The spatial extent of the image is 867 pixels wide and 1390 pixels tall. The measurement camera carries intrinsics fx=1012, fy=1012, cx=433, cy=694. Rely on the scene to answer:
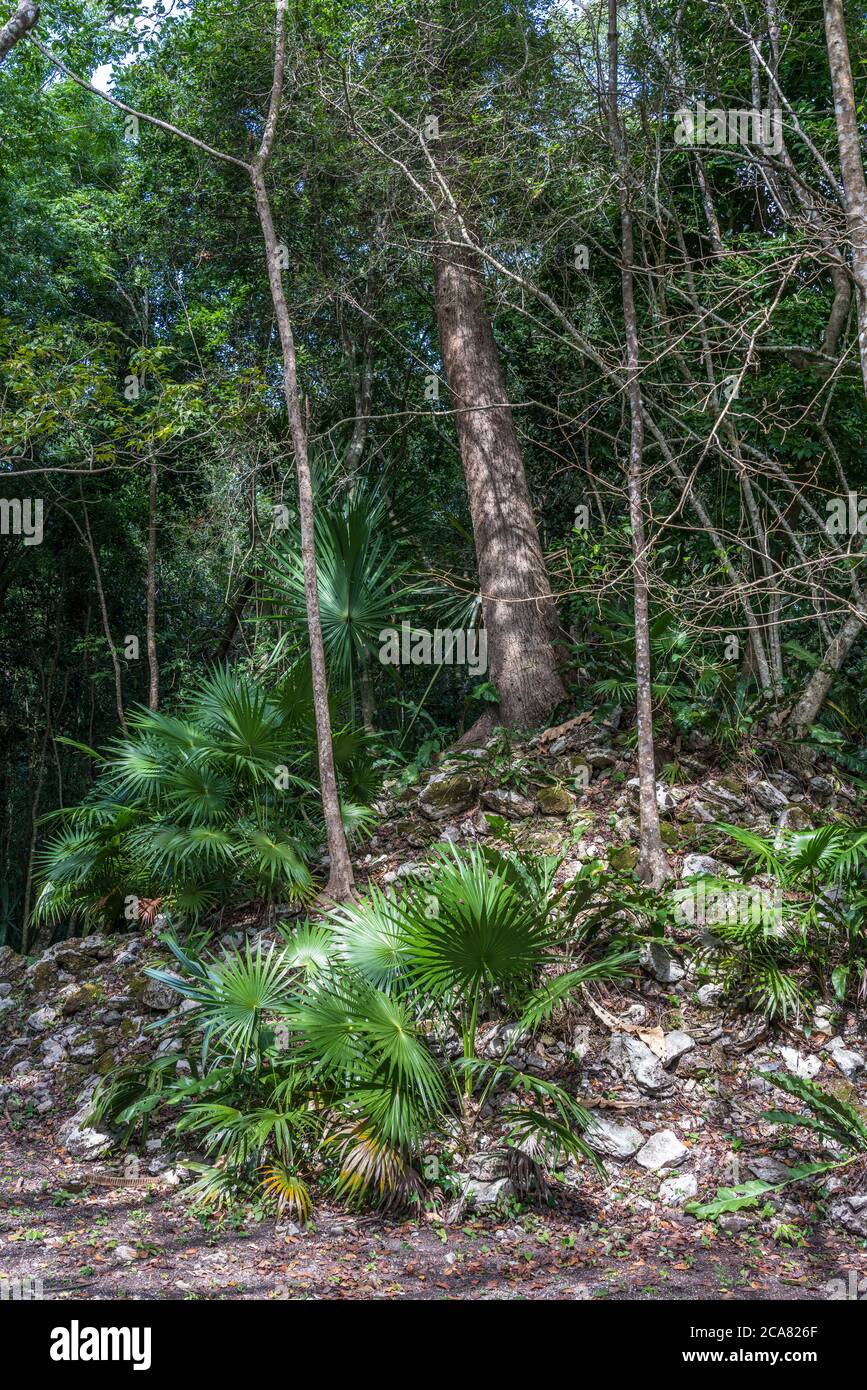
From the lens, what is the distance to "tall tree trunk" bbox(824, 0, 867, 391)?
504cm

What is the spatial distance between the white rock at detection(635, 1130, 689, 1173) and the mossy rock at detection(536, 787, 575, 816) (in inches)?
115

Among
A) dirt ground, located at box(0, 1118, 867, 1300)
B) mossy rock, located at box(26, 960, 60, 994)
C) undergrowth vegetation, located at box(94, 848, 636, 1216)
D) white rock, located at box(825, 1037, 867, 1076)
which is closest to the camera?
dirt ground, located at box(0, 1118, 867, 1300)

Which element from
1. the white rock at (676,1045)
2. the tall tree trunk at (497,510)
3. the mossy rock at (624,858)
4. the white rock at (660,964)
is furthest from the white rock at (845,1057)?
the tall tree trunk at (497,510)

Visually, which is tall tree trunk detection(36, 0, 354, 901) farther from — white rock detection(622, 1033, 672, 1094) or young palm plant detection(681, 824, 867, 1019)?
young palm plant detection(681, 824, 867, 1019)

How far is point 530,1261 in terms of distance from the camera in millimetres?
4340

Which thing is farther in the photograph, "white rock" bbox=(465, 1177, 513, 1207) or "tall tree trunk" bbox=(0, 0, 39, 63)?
"tall tree trunk" bbox=(0, 0, 39, 63)

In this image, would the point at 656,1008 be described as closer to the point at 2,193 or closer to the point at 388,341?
the point at 388,341

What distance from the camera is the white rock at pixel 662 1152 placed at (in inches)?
199

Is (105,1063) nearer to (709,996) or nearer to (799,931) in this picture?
(709,996)

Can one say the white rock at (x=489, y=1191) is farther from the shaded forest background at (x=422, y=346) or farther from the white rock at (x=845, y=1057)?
the shaded forest background at (x=422, y=346)

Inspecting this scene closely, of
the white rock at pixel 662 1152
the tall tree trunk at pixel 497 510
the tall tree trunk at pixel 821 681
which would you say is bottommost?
the white rock at pixel 662 1152

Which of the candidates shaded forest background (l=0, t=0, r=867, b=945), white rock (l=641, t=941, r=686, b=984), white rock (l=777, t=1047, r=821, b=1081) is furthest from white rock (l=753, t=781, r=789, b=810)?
white rock (l=777, t=1047, r=821, b=1081)

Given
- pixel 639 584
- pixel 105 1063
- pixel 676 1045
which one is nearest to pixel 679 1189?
pixel 676 1045

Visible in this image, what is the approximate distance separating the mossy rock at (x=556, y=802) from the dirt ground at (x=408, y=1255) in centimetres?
318
